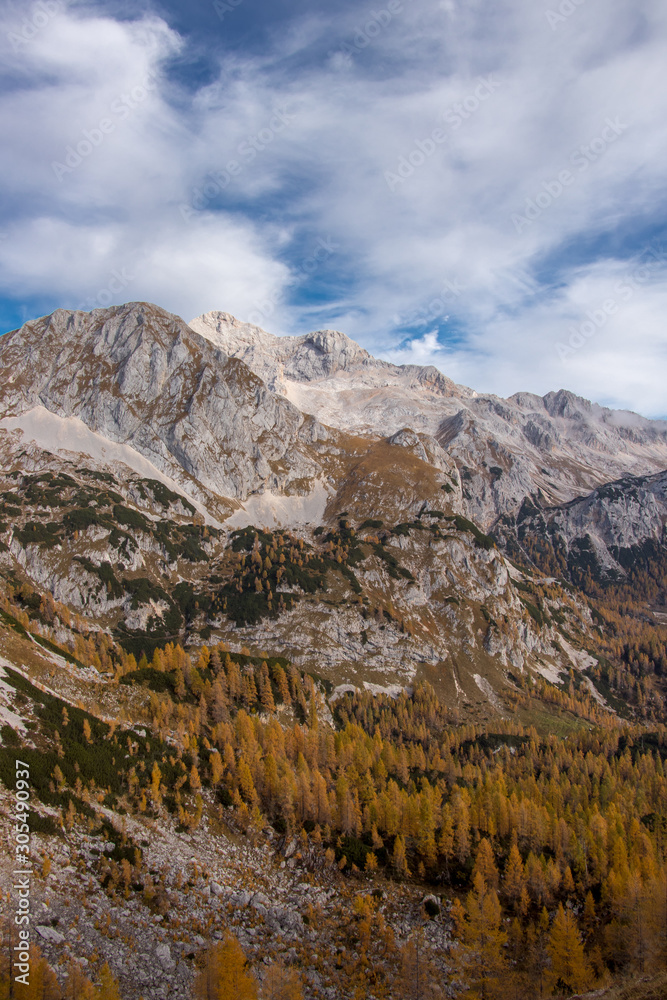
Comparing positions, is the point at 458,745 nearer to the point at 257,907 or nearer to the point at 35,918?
the point at 257,907

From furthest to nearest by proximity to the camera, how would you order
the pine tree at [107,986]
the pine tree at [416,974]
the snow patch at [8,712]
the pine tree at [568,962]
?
1. the snow patch at [8,712]
2. the pine tree at [568,962]
3. the pine tree at [416,974]
4. the pine tree at [107,986]

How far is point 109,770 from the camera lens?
251ft

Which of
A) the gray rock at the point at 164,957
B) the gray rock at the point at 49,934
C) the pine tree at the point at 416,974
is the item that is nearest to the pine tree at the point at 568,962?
the pine tree at the point at 416,974

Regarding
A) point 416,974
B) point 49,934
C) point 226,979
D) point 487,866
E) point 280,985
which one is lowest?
point 416,974

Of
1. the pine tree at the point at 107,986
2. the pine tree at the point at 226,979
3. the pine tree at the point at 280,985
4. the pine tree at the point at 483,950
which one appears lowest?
the pine tree at the point at 483,950

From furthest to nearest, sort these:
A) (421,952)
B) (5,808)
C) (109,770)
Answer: (109,770) < (421,952) < (5,808)

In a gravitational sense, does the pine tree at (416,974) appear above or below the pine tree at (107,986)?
below

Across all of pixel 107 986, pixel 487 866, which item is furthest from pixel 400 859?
pixel 107 986

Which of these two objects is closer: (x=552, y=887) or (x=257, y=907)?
(x=257, y=907)

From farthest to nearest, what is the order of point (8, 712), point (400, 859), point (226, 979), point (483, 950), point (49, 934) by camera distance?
point (400, 859)
point (8, 712)
point (483, 950)
point (226, 979)
point (49, 934)

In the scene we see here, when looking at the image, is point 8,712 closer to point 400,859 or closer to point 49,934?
point 49,934

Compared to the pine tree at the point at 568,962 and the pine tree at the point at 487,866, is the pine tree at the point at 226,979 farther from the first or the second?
the pine tree at the point at 487,866

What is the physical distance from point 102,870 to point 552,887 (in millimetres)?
66671

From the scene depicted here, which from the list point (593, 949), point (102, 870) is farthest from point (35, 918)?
point (593, 949)
